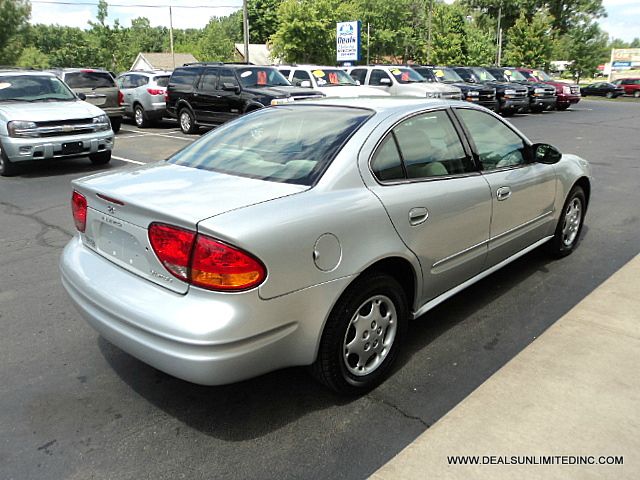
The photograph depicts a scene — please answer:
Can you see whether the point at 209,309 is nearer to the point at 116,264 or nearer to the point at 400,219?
the point at 116,264

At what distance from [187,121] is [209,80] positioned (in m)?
1.39

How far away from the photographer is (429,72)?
2094 centimetres

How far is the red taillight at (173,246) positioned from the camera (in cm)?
249

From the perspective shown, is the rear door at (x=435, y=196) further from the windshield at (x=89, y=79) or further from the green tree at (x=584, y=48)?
the green tree at (x=584, y=48)

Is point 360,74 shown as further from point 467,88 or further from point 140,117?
point 140,117

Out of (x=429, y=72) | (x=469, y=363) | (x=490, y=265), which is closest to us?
(x=469, y=363)

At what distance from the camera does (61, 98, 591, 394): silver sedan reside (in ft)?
8.05

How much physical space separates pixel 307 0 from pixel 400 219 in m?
52.8

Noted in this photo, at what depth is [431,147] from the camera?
356 centimetres

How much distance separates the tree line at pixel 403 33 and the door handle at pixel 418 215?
45566 mm

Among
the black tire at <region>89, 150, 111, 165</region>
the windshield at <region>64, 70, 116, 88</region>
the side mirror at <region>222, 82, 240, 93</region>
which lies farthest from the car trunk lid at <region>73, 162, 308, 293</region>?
the windshield at <region>64, 70, 116, 88</region>

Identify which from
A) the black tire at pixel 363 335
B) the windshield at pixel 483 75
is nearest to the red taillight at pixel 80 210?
the black tire at pixel 363 335

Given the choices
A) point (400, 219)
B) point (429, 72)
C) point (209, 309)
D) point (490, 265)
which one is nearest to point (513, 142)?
point (490, 265)

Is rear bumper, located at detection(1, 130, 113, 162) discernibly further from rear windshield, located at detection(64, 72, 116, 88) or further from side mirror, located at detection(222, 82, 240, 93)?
rear windshield, located at detection(64, 72, 116, 88)
